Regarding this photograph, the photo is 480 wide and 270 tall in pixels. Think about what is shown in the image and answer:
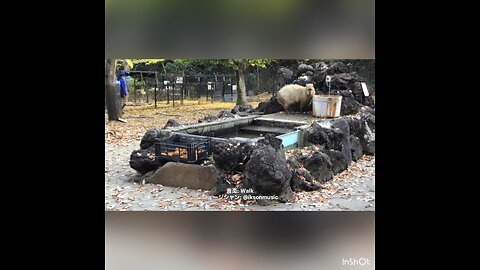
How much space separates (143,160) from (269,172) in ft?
3.06

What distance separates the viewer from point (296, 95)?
3531 mm

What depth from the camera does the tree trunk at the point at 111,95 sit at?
3.36m

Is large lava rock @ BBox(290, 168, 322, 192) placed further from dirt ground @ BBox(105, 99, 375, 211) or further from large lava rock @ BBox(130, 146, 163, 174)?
large lava rock @ BBox(130, 146, 163, 174)

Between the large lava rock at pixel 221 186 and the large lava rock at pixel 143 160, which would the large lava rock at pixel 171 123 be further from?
the large lava rock at pixel 221 186

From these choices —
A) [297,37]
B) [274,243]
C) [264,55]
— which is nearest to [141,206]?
[274,243]

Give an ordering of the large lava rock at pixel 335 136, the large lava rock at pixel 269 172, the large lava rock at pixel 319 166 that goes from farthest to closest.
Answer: the large lava rock at pixel 335 136 < the large lava rock at pixel 319 166 < the large lava rock at pixel 269 172

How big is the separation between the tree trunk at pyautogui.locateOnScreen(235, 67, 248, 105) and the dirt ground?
2.07 ft

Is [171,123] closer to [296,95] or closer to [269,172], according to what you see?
[269,172]

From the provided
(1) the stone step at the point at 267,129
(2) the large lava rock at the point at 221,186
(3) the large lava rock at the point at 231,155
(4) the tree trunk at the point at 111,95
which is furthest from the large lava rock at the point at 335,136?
(4) the tree trunk at the point at 111,95

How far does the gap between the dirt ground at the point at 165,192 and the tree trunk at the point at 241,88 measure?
0.63m

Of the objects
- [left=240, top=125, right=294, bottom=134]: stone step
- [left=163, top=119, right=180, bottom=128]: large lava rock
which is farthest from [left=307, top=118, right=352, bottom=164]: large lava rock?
[left=163, top=119, right=180, bottom=128]: large lava rock

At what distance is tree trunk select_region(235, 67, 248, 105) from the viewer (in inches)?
133

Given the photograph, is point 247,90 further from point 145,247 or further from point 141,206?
point 145,247

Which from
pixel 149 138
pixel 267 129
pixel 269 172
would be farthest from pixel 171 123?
pixel 269 172
